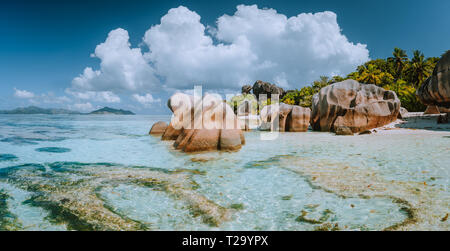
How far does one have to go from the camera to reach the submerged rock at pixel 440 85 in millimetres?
13711

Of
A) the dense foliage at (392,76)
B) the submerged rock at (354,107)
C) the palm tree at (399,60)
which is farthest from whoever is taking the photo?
the palm tree at (399,60)

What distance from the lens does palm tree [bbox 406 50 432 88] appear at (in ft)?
132

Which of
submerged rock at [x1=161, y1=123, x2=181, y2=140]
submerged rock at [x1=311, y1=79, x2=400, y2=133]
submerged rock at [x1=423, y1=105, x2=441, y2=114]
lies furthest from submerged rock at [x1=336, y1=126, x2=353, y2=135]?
submerged rock at [x1=423, y1=105, x2=441, y2=114]

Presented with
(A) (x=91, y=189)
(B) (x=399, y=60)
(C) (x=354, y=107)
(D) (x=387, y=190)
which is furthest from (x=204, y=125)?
(B) (x=399, y=60)

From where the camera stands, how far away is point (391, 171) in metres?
5.24

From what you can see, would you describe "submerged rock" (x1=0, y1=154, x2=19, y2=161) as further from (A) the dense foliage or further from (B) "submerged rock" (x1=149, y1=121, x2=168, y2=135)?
(A) the dense foliage

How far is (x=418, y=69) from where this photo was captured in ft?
135

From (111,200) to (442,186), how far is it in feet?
18.6

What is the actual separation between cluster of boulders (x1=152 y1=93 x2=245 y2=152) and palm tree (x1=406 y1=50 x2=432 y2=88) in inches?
1817

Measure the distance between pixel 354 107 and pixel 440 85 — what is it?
16.0 ft

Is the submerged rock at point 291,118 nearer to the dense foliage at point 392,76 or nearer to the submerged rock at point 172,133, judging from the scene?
the submerged rock at point 172,133

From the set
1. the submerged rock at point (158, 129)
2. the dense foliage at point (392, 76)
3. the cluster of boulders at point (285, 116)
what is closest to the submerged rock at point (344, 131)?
the cluster of boulders at point (285, 116)

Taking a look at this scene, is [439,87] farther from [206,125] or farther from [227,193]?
[227,193]
